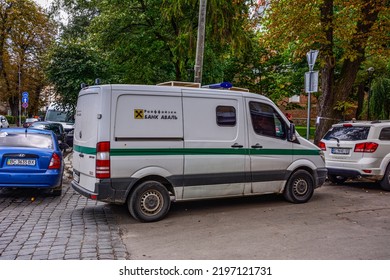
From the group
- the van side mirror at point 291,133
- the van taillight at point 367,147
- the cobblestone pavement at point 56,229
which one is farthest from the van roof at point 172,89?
the van taillight at point 367,147

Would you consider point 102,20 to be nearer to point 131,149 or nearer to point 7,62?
point 131,149

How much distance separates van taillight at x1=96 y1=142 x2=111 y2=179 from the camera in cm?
677

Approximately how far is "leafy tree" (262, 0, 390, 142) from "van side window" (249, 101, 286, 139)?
18.6 ft

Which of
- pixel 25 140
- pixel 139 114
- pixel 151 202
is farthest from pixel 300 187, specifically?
pixel 25 140

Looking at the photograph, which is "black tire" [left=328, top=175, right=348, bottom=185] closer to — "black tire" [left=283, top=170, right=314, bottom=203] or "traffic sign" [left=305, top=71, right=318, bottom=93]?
"traffic sign" [left=305, top=71, right=318, bottom=93]

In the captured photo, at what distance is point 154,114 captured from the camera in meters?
7.18

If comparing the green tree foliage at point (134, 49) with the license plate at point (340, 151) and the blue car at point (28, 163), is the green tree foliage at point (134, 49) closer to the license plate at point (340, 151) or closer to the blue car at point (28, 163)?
the license plate at point (340, 151)

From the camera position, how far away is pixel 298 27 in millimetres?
13625

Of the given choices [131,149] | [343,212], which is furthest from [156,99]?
[343,212]

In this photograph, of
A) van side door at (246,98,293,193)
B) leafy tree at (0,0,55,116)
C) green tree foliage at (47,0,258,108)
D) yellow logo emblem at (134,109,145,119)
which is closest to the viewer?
yellow logo emblem at (134,109,145,119)

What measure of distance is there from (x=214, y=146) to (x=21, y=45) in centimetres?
4058

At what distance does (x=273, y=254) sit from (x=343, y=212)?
3185 millimetres

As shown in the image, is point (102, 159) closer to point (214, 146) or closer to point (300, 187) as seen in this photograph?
point (214, 146)

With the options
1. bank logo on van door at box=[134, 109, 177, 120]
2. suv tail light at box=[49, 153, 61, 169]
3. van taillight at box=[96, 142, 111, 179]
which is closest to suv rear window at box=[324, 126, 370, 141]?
bank logo on van door at box=[134, 109, 177, 120]
